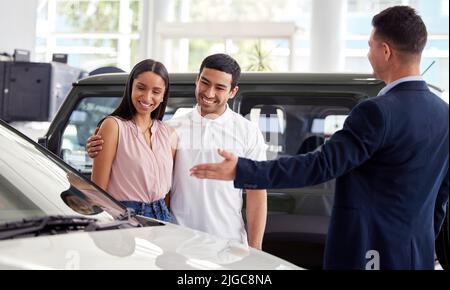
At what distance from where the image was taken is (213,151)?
8.98 ft

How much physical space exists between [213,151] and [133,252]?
92 centimetres

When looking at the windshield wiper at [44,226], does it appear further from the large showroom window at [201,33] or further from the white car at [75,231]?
the large showroom window at [201,33]

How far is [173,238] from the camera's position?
209 cm

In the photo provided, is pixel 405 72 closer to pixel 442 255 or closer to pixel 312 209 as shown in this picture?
pixel 312 209

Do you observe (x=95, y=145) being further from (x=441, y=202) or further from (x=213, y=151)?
(x=441, y=202)

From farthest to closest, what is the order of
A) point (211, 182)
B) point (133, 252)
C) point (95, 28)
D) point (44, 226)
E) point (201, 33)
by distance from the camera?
1. point (201, 33)
2. point (95, 28)
3. point (211, 182)
4. point (44, 226)
5. point (133, 252)

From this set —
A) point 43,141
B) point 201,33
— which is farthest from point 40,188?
point 201,33

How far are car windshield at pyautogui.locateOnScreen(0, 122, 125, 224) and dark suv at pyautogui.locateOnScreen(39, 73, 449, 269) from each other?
47.8 inches

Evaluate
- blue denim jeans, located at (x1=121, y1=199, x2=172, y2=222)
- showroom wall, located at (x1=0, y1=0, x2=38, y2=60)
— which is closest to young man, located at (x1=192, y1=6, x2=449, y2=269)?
blue denim jeans, located at (x1=121, y1=199, x2=172, y2=222)

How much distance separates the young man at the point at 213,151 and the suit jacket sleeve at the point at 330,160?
0.56m

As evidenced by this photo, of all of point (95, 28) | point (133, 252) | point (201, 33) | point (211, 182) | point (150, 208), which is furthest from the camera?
point (201, 33)

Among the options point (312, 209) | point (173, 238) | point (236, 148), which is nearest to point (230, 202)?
point (236, 148)

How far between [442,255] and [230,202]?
1561 millimetres

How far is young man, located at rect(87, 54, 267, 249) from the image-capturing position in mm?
2711
